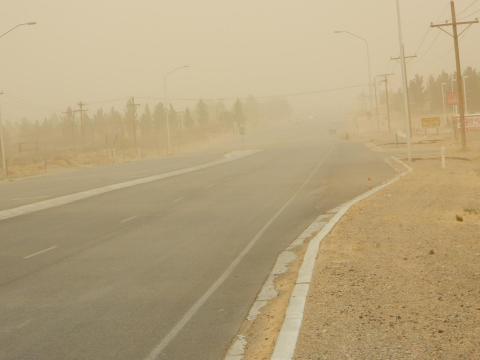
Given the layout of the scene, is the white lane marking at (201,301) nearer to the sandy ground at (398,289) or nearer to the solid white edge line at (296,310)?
the solid white edge line at (296,310)

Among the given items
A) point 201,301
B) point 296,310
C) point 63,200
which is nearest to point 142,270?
point 201,301

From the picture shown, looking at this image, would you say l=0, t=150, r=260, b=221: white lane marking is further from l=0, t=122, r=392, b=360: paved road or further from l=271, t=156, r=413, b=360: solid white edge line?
l=271, t=156, r=413, b=360: solid white edge line

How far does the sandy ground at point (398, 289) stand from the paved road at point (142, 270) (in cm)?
102

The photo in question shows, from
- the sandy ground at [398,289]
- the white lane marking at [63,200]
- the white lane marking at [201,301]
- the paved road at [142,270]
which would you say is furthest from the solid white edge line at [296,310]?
the white lane marking at [63,200]

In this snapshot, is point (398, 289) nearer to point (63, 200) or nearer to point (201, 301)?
point (201, 301)

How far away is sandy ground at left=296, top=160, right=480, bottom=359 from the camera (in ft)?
19.7

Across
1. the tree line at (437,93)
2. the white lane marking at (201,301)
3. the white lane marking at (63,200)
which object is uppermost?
the tree line at (437,93)

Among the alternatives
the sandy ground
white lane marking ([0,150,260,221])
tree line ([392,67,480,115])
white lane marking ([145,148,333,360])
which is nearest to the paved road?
white lane marking ([145,148,333,360])

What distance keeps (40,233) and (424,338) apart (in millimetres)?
11911

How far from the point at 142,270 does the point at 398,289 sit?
14.4 ft

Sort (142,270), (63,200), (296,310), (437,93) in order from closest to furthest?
(296,310), (142,270), (63,200), (437,93)

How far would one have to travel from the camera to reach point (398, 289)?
26.5 ft

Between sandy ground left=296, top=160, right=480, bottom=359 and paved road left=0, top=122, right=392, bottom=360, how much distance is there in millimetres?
1019

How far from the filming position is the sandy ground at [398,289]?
237 inches
